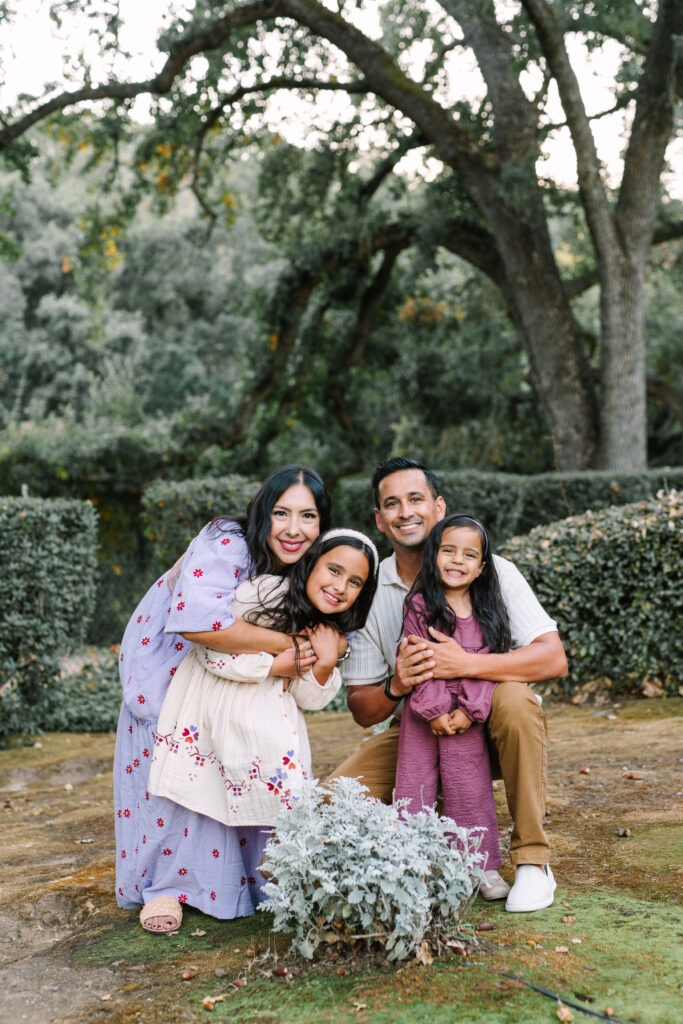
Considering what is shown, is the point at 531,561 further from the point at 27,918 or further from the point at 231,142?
the point at 231,142

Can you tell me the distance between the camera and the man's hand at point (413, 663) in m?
2.92

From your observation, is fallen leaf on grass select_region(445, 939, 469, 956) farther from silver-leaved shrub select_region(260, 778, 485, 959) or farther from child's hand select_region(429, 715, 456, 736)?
child's hand select_region(429, 715, 456, 736)

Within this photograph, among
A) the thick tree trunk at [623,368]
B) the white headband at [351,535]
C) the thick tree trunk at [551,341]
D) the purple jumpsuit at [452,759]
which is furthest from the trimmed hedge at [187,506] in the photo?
the purple jumpsuit at [452,759]

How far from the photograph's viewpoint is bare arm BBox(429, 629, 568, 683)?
292 centimetres

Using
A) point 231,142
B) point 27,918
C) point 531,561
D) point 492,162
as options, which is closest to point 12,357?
point 231,142

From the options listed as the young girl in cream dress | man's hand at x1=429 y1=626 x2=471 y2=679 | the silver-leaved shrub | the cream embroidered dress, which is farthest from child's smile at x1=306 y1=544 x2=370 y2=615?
the silver-leaved shrub

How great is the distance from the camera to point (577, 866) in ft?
10.5

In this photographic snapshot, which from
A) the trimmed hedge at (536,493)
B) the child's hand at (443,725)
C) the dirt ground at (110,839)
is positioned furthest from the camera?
the trimmed hedge at (536,493)

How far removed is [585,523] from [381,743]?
3.44 meters

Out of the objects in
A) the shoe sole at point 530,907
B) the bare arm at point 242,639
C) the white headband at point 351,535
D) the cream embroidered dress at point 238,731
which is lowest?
the shoe sole at point 530,907

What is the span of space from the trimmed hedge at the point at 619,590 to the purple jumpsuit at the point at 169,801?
343 cm

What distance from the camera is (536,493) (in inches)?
370

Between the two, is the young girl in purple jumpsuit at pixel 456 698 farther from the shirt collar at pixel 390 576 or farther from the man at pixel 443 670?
the shirt collar at pixel 390 576

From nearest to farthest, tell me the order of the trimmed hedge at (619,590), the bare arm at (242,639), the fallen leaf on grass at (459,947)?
the fallen leaf on grass at (459,947)
the bare arm at (242,639)
the trimmed hedge at (619,590)
